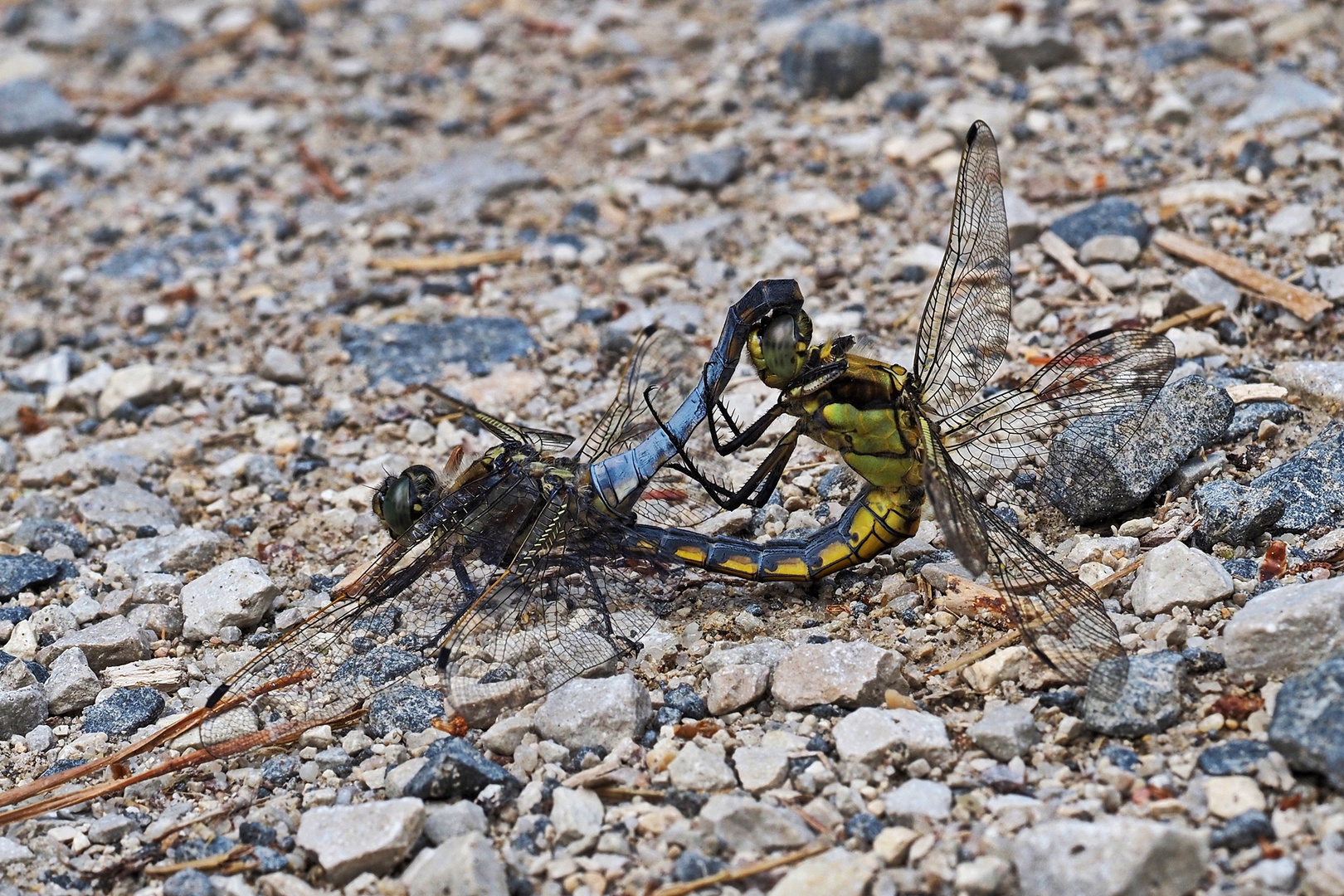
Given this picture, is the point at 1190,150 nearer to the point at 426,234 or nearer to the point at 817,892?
the point at 426,234

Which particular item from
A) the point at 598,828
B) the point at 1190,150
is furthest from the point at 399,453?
the point at 1190,150

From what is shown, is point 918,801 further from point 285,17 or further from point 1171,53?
point 285,17

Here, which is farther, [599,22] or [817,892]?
[599,22]

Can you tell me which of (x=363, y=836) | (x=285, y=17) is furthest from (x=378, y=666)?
(x=285, y=17)

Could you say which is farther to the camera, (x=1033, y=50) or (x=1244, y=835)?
(x=1033, y=50)

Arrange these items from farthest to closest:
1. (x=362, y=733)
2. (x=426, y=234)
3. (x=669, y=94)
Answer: (x=669, y=94) < (x=426, y=234) < (x=362, y=733)

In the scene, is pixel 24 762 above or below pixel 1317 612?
below

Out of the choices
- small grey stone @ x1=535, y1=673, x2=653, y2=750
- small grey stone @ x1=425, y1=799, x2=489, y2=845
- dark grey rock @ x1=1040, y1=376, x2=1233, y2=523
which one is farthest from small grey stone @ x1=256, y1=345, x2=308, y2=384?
dark grey rock @ x1=1040, y1=376, x2=1233, y2=523
